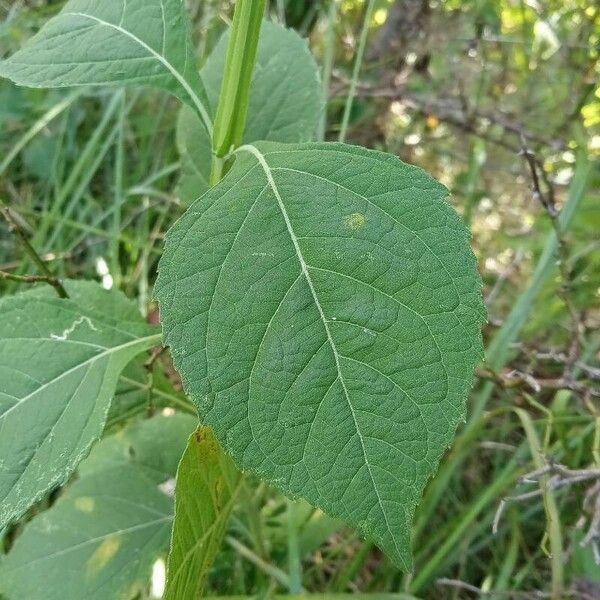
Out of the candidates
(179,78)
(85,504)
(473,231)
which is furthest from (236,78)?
(473,231)

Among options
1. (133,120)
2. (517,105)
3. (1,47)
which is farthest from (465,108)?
(1,47)

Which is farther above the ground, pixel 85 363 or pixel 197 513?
pixel 85 363

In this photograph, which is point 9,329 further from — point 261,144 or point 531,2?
point 531,2

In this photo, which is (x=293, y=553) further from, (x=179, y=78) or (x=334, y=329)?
(x=179, y=78)

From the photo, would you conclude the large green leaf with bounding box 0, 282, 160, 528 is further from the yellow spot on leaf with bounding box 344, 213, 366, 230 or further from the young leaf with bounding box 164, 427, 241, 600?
the yellow spot on leaf with bounding box 344, 213, 366, 230

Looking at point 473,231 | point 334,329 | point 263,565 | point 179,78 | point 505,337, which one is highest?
point 179,78

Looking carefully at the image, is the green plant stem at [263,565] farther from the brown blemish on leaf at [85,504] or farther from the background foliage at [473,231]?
the brown blemish on leaf at [85,504]
